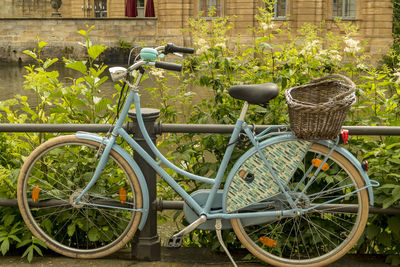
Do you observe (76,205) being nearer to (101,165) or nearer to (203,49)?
(101,165)

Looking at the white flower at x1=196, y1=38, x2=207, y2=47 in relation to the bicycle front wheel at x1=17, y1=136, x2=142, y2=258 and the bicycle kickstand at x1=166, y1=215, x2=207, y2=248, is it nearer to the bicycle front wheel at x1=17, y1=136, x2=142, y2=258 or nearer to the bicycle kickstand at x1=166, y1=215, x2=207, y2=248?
the bicycle front wheel at x1=17, y1=136, x2=142, y2=258

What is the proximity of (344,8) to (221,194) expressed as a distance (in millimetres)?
26754

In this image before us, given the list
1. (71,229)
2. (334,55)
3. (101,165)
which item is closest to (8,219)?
(71,229)

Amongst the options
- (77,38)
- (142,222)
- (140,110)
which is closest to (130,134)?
(140,110)

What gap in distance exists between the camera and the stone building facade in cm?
2680

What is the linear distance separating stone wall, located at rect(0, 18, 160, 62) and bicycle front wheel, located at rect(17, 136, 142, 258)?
23.2 meters

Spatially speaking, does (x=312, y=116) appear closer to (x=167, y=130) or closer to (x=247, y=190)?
(x=247, y=190)

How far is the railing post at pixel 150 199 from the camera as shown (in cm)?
335

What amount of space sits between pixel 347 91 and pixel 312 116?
0.22 m

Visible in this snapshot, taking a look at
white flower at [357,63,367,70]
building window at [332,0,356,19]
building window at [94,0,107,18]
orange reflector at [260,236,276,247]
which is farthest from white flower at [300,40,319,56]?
building window at [94,0,107,18]

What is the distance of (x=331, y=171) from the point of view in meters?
3.46

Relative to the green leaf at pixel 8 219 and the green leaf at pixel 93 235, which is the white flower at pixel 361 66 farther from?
the green leaf at pixel 8 219

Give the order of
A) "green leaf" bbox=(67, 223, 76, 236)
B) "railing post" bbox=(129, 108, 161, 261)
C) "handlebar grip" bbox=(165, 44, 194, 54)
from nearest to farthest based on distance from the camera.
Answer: "handlebar grip" bbox=(165, 44, 194, 54) → "railing post" bbox=(129, 108, 161, 261) → "green leaf" bbox=(67, 223, 76, 236)

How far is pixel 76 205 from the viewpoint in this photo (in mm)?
3375
